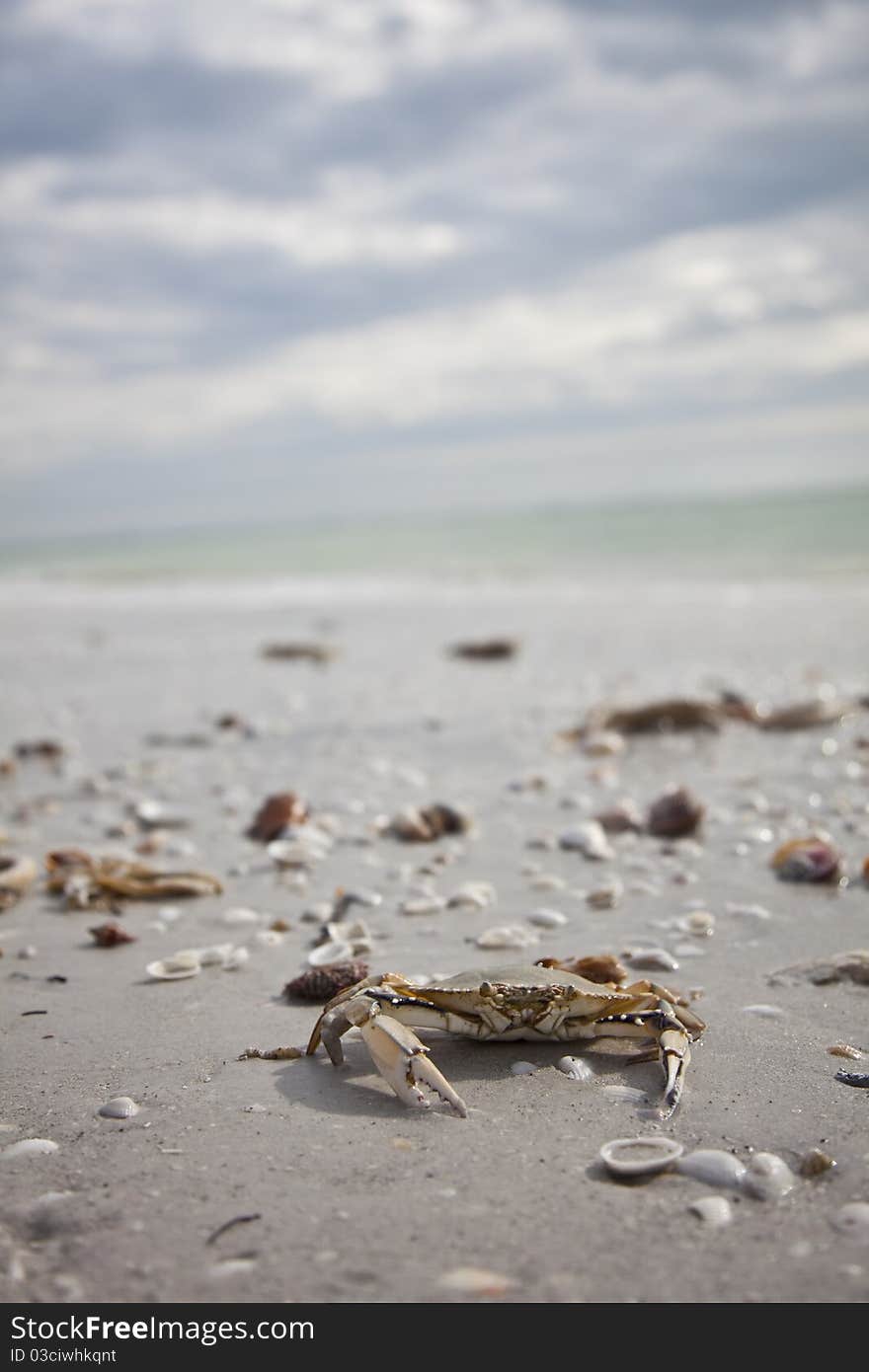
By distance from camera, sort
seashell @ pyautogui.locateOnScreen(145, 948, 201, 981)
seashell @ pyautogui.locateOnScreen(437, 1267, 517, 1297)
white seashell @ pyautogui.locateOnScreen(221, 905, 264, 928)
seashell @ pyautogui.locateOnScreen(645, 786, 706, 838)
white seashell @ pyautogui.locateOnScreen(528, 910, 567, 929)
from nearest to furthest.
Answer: seashell @ pyautogui.locateOnScreen(437, 1267, 517, 1297) → seashell @ pyautogui.locateOnScreen(145, 948, 201, 981) → white seashell @ pyautogui.locateOnScreen(528, 910, 567, 929) → white seashell @ pyautogui.locateOnScreen(221, 905, 264, 928) → seashell @ pyautogui.locateOnScreen(645, 786, 706, 838)

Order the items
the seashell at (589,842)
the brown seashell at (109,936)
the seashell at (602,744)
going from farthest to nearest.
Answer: the seashell at (602,744) → the seashell at (589,842) → the brown seashell at (109,936)

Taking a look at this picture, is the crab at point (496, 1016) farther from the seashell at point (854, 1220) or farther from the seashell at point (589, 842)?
the seashell at point (589, 842)

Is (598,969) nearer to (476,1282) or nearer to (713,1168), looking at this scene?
(713,1168)

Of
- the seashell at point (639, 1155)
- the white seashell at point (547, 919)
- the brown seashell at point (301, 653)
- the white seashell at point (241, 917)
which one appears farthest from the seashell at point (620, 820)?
the brown seashell at point (301, 653)

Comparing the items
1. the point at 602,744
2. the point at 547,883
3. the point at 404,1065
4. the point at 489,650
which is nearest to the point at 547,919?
the point at 547,883

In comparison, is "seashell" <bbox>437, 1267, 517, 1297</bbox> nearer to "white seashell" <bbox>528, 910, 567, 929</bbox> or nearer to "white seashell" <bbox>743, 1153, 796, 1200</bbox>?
"white seashell" <bbox>743, 1153, 796, 1200</bbox>

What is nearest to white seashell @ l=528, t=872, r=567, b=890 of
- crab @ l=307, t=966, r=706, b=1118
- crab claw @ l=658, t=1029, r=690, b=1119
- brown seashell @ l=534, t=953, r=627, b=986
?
brown seashell @ l=534, t=953, r=627, b=986
